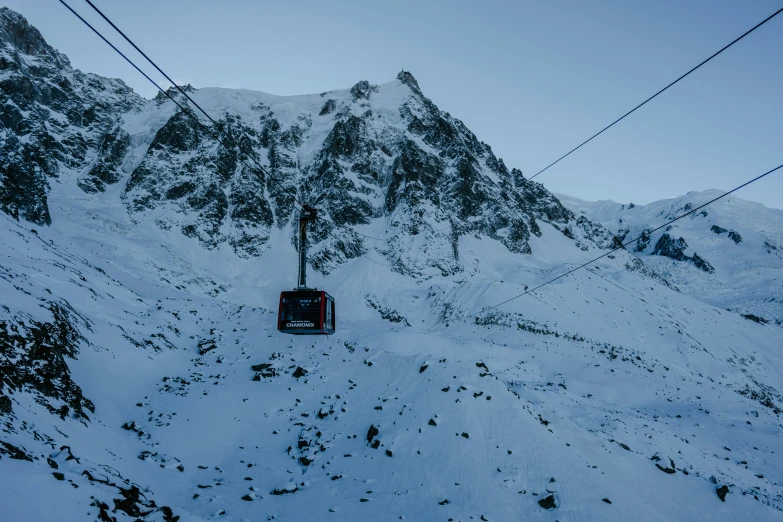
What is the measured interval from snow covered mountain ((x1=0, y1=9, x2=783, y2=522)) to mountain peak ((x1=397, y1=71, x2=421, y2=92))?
4862 centimetres

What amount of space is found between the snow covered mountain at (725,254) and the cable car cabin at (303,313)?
12632 cm

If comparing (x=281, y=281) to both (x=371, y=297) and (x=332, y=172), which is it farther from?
(x=332, y=172)

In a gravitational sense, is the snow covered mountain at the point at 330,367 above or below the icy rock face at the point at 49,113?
below

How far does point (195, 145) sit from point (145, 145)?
44.7 ft

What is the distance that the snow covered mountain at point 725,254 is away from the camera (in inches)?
4518

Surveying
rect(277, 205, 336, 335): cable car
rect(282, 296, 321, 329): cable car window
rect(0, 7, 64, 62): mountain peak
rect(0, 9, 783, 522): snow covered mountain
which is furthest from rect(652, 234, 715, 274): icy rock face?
rect(0, 7, 64, 62): mountain peak

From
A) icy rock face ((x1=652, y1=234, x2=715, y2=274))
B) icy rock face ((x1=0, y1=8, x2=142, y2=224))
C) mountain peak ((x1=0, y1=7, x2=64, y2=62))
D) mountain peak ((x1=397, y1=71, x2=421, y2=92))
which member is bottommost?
icy rock face ((x1=652, y1=234, x2=715, y2=274))

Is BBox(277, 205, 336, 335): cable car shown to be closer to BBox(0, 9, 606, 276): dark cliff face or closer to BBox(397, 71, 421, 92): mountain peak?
BBox(0, 9, 606, 276): dark cliff face

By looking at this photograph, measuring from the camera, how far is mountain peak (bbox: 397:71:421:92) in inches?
4427

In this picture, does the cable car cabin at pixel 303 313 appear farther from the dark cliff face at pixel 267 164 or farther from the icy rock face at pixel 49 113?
the icy rock face at pixel 49 113

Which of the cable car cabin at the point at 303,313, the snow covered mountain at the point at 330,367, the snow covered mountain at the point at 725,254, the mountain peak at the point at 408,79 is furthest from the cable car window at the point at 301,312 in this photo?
the snow covered mountain at the point at 725,254

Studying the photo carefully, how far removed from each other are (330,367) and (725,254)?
18370 cm

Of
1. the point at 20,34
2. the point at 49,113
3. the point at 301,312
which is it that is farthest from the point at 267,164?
the point at 301,312

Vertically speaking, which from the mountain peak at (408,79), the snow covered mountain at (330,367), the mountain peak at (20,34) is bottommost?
the snow covered mountain at (330,367)
